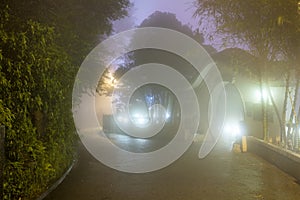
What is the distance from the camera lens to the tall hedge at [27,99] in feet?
19.5

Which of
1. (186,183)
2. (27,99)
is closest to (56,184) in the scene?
(27,99)

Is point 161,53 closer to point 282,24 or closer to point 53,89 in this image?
point 282,24

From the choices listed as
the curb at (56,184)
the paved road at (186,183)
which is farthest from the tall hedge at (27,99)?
the paved road at (186,183)

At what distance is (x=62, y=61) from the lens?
27.3 ft

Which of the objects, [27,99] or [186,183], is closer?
[27,99]

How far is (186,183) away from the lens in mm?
8711

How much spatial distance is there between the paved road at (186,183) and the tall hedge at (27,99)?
40.5 inches

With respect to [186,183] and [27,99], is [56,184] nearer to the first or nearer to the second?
[27,99]

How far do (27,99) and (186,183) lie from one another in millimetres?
4435

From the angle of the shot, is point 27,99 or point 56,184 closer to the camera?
point 27,99

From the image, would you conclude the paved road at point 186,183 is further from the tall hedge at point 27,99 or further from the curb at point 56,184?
the tall hedge at point 27,99

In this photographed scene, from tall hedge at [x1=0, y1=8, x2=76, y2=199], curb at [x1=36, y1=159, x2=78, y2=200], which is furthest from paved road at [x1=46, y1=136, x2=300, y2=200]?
tall hedge at [x1=0, y1=8, x2=76, y2=199]

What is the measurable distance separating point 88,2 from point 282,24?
6.56 meters

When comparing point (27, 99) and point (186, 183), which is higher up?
point (27, 99)
